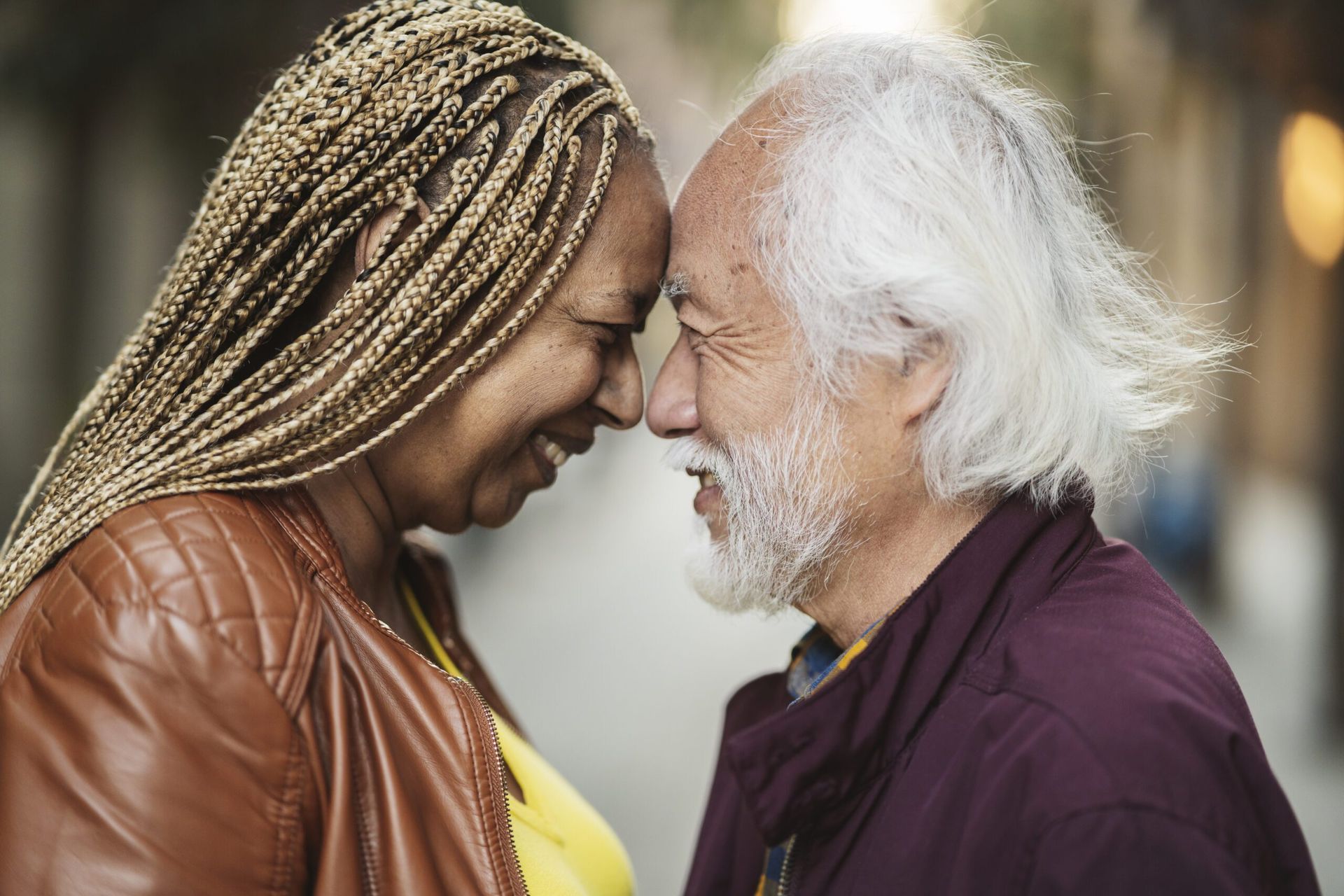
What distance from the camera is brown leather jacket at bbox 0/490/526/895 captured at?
135 cm

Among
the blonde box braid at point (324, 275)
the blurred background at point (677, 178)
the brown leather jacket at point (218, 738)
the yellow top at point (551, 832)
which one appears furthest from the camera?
the blurred background at point (677, 178)

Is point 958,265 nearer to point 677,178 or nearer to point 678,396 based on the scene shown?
point 678,396

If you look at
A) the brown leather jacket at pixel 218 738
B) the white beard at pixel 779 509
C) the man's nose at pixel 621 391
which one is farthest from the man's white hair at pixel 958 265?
the brown leather jacket at pixel 218 738

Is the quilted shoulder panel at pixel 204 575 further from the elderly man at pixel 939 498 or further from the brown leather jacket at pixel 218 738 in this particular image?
the elderly man at pixel 939 498

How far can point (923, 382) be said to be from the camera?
6.36ft

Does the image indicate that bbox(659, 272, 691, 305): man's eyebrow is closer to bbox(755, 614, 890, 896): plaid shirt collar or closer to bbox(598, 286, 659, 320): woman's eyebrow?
bbox(598, 286, 659, 320): woman's eyebrow

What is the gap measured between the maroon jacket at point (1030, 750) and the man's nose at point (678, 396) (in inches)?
25.9

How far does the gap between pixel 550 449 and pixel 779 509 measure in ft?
1.63

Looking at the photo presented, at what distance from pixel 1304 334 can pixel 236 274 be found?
28.0ft

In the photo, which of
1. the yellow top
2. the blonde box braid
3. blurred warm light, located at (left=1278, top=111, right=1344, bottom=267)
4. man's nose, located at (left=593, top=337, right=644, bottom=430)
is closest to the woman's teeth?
man's nose, located at (left=593, top=337, right=644, bottom=430)

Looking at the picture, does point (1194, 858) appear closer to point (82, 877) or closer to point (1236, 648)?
point (82, 877)

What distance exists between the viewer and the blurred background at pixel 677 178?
6203 mm

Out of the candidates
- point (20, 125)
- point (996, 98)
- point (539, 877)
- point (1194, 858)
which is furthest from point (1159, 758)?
point (20, 125)

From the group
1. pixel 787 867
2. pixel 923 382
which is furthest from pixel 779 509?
pixel 787 867
